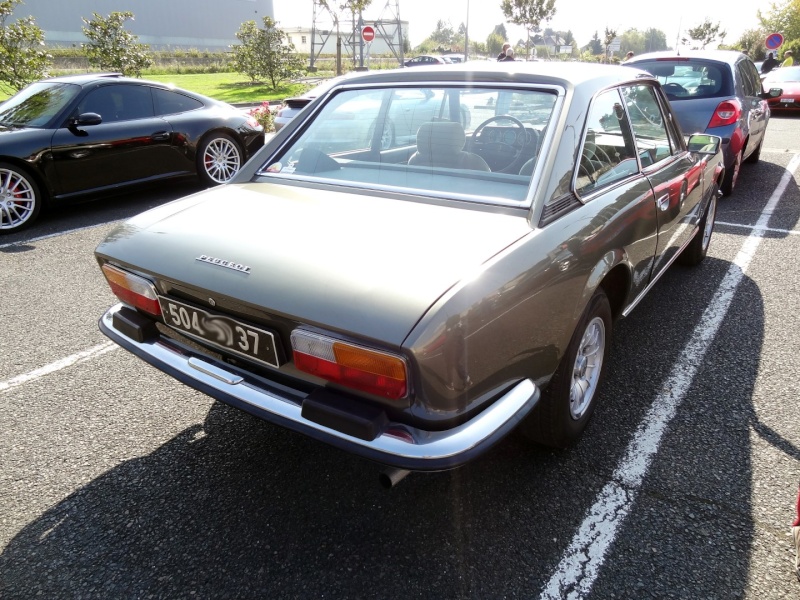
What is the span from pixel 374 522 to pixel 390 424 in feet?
2.03

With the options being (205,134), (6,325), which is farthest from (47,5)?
(6,325)

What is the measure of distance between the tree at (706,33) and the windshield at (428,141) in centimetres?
6559

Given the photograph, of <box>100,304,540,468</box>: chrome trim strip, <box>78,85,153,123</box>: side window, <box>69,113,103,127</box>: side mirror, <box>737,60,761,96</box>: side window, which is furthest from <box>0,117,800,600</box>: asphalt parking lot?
<box>737,60,761,96</box>: side window

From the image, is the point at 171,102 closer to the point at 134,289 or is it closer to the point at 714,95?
the point at 134,289

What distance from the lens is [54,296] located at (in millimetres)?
4160

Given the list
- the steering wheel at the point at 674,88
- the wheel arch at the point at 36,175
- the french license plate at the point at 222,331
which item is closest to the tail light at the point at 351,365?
the french license plate at the point at 222,331

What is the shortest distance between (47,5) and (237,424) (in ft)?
218

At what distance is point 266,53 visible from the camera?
21906 millimetres

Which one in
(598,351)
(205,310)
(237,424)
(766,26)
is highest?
(766,26)

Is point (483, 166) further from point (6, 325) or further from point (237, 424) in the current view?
point (6, 325)

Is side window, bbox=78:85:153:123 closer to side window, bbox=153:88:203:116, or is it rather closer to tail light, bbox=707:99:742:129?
side window, bbox=153:88:203:116

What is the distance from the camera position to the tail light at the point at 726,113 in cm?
618

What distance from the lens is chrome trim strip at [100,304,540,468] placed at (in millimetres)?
1625

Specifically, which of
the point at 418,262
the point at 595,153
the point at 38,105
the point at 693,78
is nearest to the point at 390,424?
the point at 418,262
